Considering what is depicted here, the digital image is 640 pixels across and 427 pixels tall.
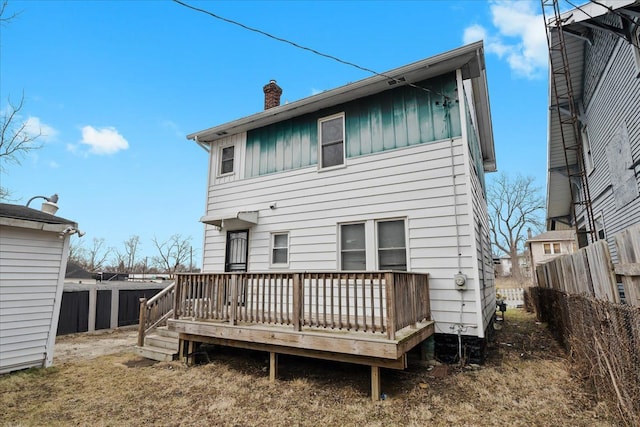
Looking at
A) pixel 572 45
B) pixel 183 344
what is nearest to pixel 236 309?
pixel 183 344

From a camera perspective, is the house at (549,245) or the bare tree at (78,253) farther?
the bare tree at (78,253)

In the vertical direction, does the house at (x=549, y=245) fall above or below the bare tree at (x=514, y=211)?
below

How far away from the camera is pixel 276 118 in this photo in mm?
8312

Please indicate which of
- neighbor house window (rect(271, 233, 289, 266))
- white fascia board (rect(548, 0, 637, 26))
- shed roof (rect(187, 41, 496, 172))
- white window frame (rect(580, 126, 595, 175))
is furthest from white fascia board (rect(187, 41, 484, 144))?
white window frame (rect(580, 126, 595, 175))

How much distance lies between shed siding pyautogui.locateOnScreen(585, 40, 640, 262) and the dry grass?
5.00 metres

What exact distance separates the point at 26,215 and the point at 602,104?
14.9 meters

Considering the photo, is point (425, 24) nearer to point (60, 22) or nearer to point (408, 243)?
point (408, 243)

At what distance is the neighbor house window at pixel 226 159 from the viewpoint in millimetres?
9211

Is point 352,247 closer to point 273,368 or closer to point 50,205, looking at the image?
point 273,368

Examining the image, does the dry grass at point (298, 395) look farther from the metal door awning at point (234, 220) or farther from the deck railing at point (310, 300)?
the metal door awning at point (234, 220)

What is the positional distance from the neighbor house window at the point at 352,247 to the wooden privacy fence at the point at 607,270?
3.60m

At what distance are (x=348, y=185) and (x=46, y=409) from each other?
6.23 m

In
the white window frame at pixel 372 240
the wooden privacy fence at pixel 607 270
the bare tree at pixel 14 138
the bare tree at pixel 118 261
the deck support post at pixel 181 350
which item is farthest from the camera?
the bare tree at pixel 118 261

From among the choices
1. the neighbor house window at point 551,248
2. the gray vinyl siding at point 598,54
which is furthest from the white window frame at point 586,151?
the neighbor house window at point 551,248
